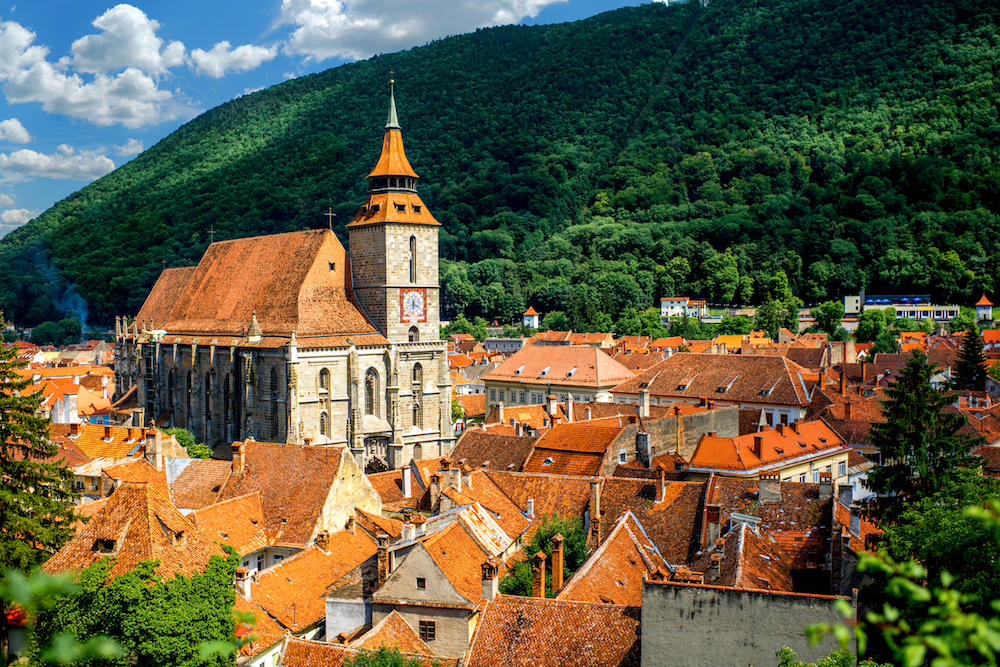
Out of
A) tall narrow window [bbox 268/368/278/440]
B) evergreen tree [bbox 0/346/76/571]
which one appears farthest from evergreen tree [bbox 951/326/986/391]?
evergreen tree [bbox 0/346/76/571]

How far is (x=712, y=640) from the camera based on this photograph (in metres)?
18.0

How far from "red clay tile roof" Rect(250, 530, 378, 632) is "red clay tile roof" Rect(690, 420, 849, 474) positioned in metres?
18.5

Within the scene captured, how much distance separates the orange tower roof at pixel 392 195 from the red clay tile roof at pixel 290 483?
2282 centimetres

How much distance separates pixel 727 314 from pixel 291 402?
123306 mm

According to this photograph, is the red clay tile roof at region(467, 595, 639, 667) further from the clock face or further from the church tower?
the clock face

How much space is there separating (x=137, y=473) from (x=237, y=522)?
21.3ft

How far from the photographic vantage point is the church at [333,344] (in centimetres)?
5341

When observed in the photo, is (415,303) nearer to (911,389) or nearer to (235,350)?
(235,350)

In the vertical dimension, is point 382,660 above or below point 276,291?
below

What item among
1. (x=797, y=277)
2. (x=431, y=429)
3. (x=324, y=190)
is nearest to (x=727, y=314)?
(x=797, y=277)

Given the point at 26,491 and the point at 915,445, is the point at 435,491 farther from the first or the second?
the point at 915,445

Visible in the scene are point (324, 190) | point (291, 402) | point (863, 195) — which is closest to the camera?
point (291, 402)

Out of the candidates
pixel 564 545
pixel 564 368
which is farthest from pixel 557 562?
pixel 564 368

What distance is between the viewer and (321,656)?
71.5 feet
